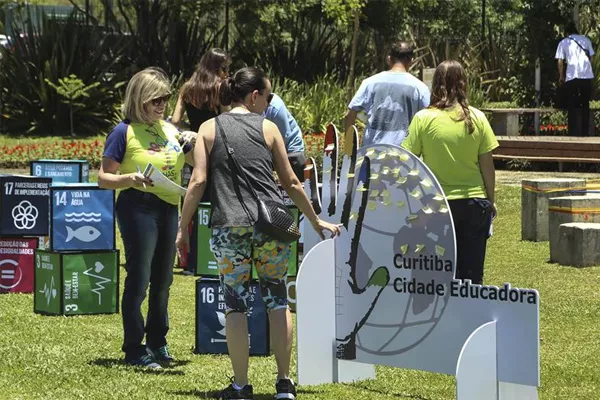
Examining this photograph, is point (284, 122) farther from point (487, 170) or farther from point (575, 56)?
point (575, 56)

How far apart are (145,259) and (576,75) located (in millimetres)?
13153

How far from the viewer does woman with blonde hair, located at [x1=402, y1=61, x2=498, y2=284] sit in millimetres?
7328

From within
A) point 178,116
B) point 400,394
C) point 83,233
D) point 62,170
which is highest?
point 178,116

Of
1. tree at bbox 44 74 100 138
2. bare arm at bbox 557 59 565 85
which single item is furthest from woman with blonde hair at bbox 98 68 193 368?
tree at bbox 44 74 100 138

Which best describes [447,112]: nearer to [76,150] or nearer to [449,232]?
[449,232]

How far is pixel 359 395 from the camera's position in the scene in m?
6.92

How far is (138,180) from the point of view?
23.5ft

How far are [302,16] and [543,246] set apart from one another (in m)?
16.8

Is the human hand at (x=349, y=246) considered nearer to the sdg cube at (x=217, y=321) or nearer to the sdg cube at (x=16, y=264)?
the sdg cube at (x=217, y=321)

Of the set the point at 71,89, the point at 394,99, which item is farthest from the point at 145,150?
the point at 71,89

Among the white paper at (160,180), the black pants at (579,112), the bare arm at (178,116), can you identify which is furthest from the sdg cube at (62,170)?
the black pants at (579,112)

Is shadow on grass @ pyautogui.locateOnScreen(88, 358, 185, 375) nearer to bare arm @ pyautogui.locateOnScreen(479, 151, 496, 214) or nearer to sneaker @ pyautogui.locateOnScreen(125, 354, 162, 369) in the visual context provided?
sneaker @ pyautogui.locateOnScreen(125, 354, 162, 369)

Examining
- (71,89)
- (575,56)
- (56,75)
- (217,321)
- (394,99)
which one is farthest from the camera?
(56,75)

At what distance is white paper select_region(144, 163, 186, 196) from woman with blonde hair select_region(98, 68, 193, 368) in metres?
0.06
